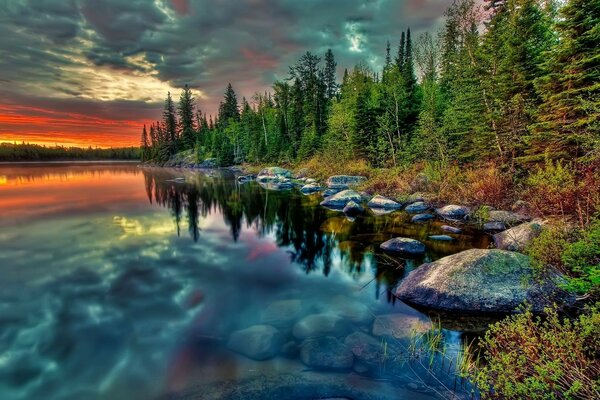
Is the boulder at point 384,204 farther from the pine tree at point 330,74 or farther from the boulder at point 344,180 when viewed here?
the pine tree at point 330,74

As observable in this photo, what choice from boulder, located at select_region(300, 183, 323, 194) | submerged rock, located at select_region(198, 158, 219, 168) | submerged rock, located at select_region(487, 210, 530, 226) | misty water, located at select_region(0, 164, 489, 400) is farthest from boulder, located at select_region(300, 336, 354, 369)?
submerged rock, located at select_region(198, 158, 219, 168)

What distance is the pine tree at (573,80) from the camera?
11.2 m

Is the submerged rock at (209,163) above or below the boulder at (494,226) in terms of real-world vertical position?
above

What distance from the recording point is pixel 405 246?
10727mm

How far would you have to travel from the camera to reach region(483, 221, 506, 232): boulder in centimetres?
1275

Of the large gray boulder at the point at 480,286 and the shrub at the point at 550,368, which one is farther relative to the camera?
the large gray boulder at the point at 480,286

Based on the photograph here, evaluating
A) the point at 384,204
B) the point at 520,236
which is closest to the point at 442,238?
the point at 520,236

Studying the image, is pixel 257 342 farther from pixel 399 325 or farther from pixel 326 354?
pixel 399 325

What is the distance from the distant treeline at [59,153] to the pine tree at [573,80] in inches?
6413

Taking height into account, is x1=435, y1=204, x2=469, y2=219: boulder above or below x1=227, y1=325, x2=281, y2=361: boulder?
above

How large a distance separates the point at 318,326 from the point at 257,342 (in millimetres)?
1368

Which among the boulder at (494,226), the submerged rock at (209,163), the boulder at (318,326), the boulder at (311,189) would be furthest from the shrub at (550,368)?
the submerged rock at (209,163)

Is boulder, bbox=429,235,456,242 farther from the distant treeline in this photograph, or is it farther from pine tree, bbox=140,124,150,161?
the distant treeline

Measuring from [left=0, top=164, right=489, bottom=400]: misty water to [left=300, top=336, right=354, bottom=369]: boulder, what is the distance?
0.04 metres
